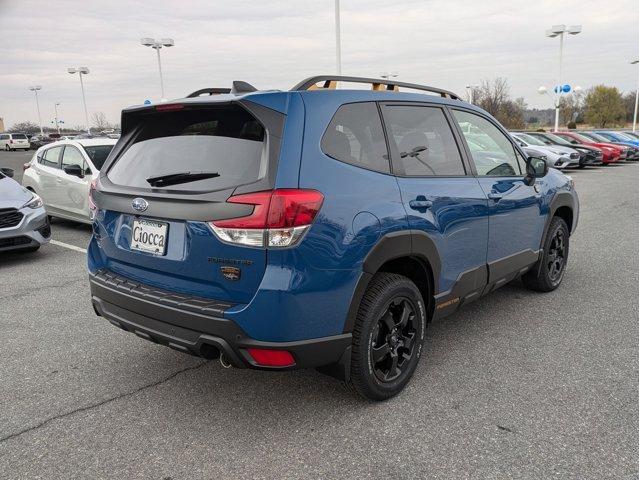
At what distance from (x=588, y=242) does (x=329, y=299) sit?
19.8 feet

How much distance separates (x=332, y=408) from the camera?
3.04m

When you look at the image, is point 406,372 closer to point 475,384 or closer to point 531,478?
point 475,384

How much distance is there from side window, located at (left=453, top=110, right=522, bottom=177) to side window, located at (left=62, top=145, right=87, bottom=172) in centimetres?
639

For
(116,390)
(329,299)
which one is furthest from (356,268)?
(116,390)

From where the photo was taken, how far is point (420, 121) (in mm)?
3420

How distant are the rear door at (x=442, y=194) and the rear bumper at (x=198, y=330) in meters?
0.90

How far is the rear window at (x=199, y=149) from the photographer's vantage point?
8.55ft

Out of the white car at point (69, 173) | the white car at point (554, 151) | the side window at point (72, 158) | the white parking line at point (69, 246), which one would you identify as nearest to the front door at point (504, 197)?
the white parking line at point (69, 246)

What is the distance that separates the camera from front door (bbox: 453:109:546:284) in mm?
3832

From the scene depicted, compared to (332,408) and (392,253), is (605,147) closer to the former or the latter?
(392,253)

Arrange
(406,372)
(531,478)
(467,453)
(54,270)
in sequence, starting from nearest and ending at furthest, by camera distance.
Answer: (531,478) → (467,453) → (406,372) → (54,270)

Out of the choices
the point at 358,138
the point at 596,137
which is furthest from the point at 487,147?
the point at 596,137

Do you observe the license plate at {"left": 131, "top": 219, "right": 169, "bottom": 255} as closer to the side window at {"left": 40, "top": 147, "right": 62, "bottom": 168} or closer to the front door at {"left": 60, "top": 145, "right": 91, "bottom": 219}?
the front door at {"left": 60, "top": 145, "right": 91, "bottom": 219}

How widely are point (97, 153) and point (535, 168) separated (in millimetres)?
6730
